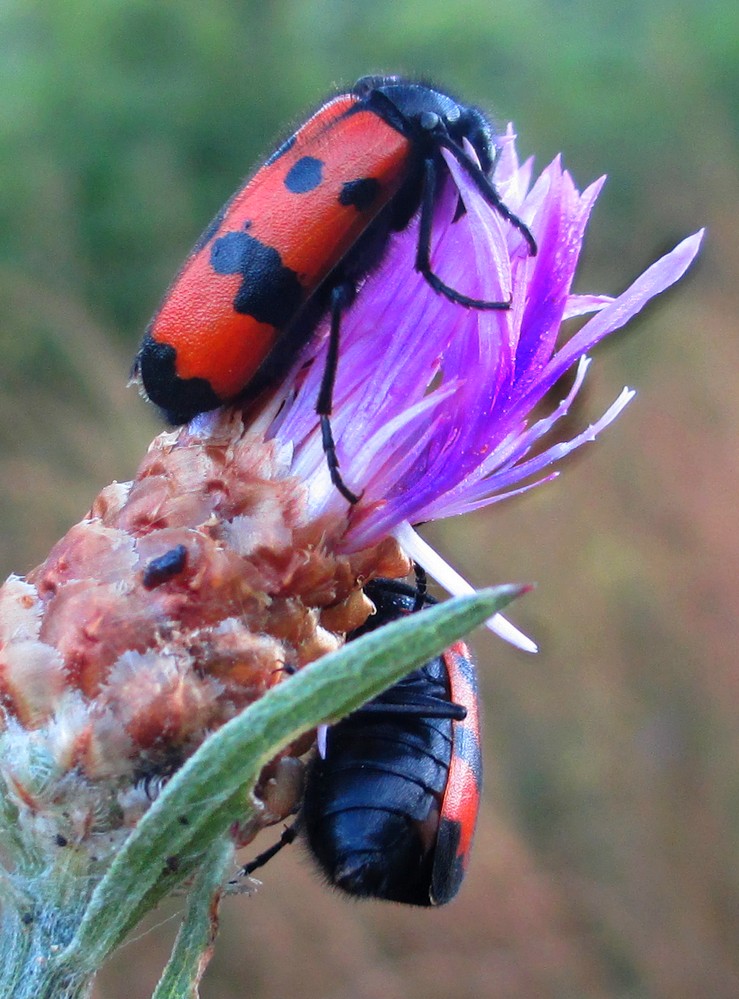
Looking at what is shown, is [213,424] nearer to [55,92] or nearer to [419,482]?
[419,482]

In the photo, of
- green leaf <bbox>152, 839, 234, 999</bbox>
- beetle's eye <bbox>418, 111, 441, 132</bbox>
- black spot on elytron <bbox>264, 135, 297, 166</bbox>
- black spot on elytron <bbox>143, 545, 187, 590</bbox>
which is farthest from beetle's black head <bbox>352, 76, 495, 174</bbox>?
green leaf <bbox>152, 839, 234, 999</bbox>

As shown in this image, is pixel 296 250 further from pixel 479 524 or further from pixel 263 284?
pixel 479 524

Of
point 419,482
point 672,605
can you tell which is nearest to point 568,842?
point 672,605

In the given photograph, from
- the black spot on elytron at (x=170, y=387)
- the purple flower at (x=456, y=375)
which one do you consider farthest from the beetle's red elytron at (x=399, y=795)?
the black spot on elytron at (x=170, y=387)

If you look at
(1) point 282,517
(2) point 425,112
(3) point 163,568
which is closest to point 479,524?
(2) point 425,112

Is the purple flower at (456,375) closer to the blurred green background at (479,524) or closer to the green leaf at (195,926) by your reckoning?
the green leaf at (195,926)

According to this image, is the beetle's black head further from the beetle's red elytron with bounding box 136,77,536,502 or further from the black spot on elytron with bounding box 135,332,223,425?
the black spot on elytron with bounding box 135,332,223,425
